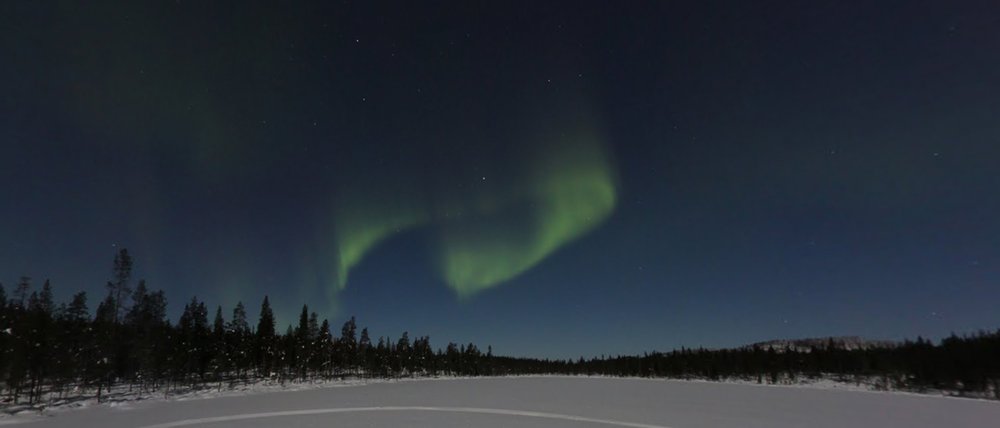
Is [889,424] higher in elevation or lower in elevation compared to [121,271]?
lower

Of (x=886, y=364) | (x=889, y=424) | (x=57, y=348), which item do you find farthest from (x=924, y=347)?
(x=57, y=348)

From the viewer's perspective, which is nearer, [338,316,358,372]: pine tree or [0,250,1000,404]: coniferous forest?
[0,250,1000,404]: coniferous forest

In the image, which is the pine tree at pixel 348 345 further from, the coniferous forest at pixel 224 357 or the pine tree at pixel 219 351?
the pine tree at pixel 219 351

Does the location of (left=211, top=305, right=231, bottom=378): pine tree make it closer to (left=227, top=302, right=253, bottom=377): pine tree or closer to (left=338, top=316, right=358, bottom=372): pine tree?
(left=227, top=302, right=253, bottom=377): pine tree

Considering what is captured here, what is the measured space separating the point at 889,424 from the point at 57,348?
317 ft

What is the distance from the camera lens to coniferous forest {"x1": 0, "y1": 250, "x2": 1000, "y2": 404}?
68.3 m

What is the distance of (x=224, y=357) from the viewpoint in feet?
360

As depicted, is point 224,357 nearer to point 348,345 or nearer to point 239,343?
point 239,343

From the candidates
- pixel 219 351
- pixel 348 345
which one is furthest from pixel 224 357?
pixel 348 345

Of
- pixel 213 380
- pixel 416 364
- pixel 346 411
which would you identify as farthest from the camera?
pixel 416 364

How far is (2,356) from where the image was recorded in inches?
2424

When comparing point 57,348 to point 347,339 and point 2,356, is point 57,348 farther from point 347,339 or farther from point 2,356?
point 347,339

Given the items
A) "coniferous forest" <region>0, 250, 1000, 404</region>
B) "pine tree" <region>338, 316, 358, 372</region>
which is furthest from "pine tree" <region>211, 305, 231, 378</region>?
"pine tree" <region>338, 316, 358, 372</region>

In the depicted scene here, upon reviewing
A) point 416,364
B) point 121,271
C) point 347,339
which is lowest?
point 416,364
